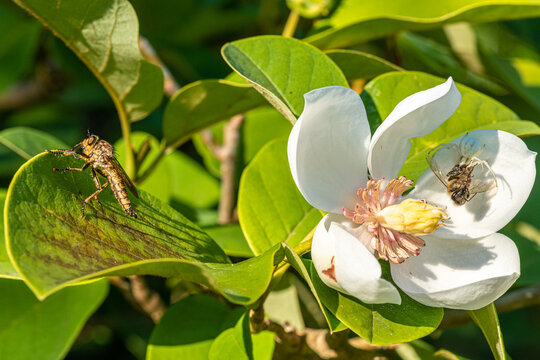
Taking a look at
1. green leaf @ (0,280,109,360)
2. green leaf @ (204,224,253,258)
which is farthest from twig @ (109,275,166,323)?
green leaf @ (204,224,253,258)

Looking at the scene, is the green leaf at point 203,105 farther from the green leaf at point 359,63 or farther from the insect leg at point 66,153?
the insect leg at point 66,153

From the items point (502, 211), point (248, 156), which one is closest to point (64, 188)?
point (502, 211)

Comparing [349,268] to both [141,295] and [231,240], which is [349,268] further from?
[141,295]

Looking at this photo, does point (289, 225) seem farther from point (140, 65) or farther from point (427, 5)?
point (427, 5)

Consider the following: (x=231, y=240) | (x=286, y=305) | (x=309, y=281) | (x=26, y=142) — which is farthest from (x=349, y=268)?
(x=26, y=142)

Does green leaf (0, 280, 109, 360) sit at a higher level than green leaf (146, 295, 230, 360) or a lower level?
higher

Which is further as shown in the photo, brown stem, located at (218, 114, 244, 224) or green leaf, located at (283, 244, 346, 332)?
brown stem, located at (218, 114, 244, 224)

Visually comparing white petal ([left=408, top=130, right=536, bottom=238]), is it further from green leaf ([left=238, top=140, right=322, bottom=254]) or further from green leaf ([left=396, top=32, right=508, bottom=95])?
green leaf ([left=396, top=32, right=508, bottom=95])

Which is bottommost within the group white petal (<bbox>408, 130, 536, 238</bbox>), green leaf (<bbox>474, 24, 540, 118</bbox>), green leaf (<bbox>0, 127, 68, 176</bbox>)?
green leaf (<bbox>474, 24, 540, 118</bbox>)
